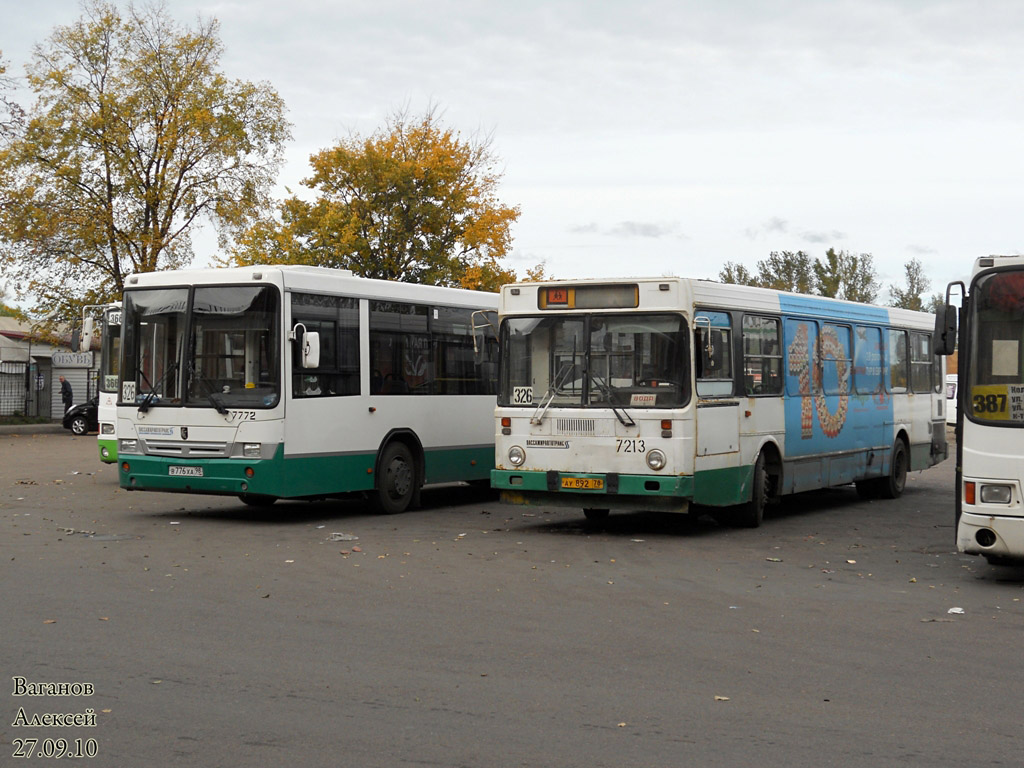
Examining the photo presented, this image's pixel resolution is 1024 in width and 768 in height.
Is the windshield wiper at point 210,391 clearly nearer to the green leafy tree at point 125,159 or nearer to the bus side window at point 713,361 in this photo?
the bus side window at point 713,361

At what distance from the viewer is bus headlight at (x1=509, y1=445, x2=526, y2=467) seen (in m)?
14.9

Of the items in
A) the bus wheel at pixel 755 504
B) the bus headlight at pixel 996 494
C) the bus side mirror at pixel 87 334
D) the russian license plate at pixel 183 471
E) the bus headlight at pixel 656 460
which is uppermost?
the bus side mirror at pixel 87 334

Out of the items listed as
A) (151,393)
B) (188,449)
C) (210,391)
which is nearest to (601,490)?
(210,391)

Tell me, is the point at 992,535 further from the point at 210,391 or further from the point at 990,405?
the point at 210,391

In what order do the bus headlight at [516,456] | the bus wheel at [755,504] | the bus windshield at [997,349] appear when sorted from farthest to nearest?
the bus wheel at [755,504], the bus headlight at [516,456], the bus windshield at [997,349]

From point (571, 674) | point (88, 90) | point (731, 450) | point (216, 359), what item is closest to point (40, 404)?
point (88, 90)

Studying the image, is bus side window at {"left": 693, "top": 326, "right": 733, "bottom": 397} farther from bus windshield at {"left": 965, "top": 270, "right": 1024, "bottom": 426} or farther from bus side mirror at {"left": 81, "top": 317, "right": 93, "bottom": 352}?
bus side mirror at {"left": 81, "top": 317, "right": 93, "bottom": 352}

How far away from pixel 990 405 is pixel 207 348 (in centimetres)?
897

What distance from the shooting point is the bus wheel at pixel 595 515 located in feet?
54.2

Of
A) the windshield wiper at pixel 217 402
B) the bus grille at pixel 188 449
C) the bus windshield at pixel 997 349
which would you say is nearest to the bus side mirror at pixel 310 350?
the windshield wiper at pixel 217 402

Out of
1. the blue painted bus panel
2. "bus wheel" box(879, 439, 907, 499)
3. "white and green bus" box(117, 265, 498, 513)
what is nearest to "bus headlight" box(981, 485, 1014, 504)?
the blue painted bus panel

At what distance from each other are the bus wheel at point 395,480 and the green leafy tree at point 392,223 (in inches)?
952

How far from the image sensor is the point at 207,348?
615 inches

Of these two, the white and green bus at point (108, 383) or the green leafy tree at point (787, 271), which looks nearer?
the white and green bus at point (108, 383)
